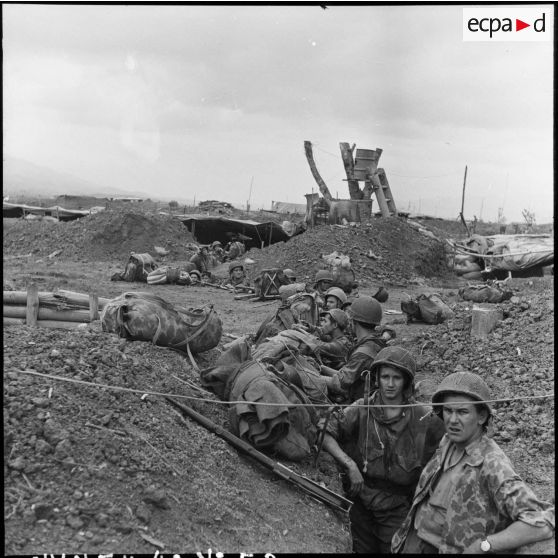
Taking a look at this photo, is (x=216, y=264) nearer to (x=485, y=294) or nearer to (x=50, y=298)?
(x=485, y=294)

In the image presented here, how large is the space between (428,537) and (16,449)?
2.11 meters

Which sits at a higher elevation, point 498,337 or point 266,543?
point 498,337

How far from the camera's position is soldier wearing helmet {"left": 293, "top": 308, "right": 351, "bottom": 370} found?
6.33 metres

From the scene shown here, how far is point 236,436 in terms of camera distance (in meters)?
4.36

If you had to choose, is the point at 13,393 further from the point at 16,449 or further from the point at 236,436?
the point at 236,436

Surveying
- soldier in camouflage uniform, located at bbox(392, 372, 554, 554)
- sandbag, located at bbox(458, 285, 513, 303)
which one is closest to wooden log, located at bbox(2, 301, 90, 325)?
soldier in camouflage uniform, located at bbox(392, 372, 554, 554)

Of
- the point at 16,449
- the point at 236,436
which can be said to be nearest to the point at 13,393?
the point at 16,449

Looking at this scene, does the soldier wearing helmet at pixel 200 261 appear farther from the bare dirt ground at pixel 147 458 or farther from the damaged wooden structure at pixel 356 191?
the bare dirt ground at pixel 147 458

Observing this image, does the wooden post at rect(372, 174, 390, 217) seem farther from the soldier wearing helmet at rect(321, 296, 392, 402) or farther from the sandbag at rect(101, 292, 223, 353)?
the sandbag at rect(101, 292, 223, 353)

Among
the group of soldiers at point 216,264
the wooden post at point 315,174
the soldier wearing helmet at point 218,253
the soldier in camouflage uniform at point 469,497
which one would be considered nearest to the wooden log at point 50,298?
the soldier in camouflage uniform at point 469,497

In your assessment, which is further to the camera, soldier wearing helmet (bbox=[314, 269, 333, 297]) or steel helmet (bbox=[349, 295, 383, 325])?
soldier wearing helmet (bbox=[314, 269, 333, 297])

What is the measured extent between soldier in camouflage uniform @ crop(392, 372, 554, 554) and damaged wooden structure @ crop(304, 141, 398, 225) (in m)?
16.5

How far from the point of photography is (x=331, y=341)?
23.4ft

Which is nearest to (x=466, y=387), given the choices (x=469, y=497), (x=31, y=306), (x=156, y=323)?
(x=469, y=497)
